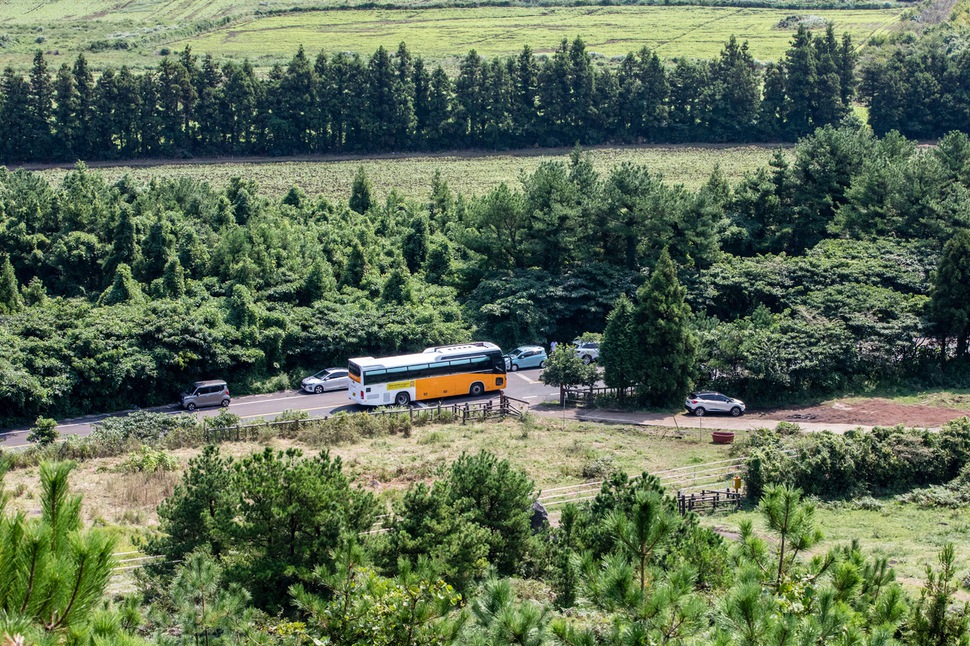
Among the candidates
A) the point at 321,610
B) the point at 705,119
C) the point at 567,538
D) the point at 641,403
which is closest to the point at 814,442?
the point at 641,403

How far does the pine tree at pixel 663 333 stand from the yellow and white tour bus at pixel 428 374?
6.06 m

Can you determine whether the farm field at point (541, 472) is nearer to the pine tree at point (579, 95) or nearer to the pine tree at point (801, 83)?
the pine tree at point (579, 95)

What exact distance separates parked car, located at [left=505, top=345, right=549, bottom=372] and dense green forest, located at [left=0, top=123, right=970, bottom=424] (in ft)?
3.91

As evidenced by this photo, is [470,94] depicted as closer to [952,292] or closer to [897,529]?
[952,292]

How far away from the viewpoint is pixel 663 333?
133 ft

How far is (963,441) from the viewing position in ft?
110

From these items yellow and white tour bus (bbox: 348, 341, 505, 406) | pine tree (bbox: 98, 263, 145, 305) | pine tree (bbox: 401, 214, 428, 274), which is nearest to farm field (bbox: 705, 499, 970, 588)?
yellow and white tour bus (bbox: 348, 341, 505, 406)

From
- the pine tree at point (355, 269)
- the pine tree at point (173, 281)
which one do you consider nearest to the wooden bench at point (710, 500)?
the pine tree at point (355, 269)

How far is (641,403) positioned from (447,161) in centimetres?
5225

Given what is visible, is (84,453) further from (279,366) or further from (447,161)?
(447,161)

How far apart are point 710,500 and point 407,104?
6595 cm

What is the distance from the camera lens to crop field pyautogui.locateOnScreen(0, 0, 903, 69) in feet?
402

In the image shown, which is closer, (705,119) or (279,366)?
(279,366)

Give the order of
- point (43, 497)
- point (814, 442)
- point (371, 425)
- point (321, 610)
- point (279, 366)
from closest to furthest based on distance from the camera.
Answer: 1. point (43, 497)
2. point (321, 610)
3. point (814, 442)
4. point (371, 425)
5. point (279, 366)
